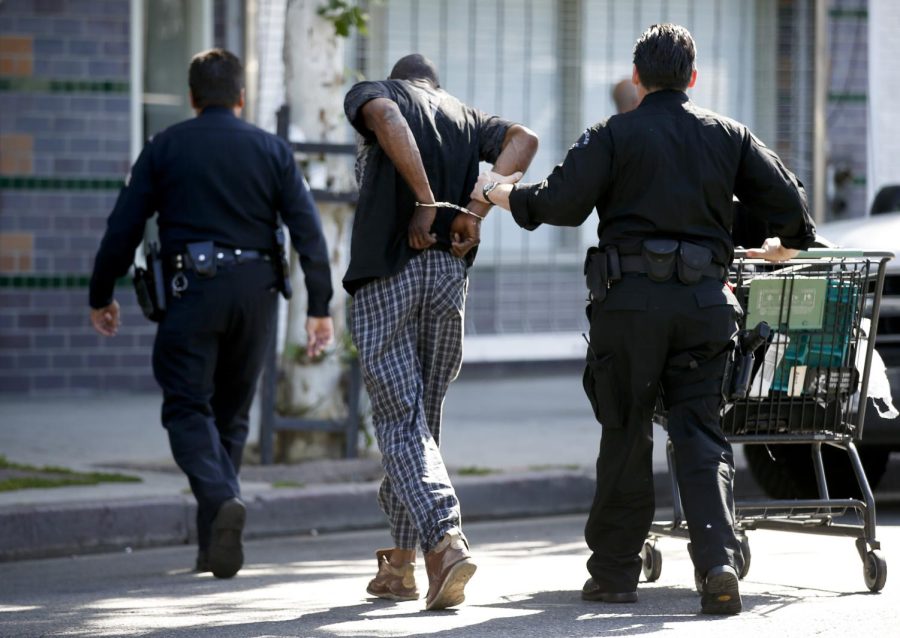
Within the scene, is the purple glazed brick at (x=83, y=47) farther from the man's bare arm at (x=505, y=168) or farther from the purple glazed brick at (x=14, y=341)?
the man's bare arm at (x=505, y=168)

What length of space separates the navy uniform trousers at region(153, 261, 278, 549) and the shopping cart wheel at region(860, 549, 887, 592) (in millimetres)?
2316

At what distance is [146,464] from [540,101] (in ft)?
18.7

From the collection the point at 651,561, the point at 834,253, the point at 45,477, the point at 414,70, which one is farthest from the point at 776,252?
the point at 45,477

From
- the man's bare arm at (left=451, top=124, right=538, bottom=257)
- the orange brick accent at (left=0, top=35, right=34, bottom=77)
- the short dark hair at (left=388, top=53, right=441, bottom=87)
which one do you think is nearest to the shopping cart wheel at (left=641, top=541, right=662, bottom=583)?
the man's bare arm at (left=451, top=124, right=538, bottom=257)

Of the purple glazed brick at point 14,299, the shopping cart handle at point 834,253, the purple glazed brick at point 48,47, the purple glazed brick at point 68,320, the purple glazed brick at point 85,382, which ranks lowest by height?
the purple glazed brick at point 85,382

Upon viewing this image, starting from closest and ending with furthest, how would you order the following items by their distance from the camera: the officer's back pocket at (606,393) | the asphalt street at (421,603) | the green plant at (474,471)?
the asphalt street at (421,603)
the officer's back pocket at (606,393)
the green plant at (474,471)

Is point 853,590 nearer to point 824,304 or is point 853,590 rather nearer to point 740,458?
point 824,304

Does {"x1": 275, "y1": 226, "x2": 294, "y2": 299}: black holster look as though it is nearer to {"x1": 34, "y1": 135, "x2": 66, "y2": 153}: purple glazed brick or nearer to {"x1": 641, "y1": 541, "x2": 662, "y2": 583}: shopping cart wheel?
{"x1": 641, "y1": 541, "x2": 662, "y2": 583}: shopping cart wheel

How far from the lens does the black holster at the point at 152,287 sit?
21.0ft

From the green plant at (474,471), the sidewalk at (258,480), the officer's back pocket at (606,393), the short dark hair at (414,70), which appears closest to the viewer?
the officer's back pocket at (606,393)

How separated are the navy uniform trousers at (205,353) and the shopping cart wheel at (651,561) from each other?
1566 mm

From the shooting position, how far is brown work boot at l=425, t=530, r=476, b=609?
16.9 feet

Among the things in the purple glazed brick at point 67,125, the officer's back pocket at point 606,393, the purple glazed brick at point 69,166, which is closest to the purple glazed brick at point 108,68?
the purple glazed brick at point 67,125

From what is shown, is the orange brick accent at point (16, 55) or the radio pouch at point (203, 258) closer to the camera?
the radio pouch at point (203, 258)
